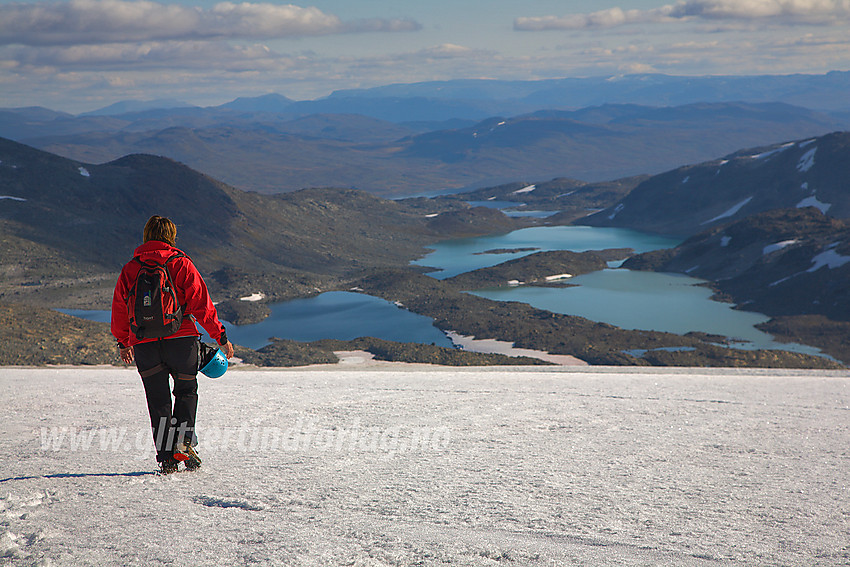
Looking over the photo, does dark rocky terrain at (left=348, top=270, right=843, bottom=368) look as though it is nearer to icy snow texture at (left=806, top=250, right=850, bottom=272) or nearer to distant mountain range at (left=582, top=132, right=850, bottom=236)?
icy snow texture at (left=806, top=250, right=850, bottom=272)

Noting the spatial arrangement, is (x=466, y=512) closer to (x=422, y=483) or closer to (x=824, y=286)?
(x=422, y=483)

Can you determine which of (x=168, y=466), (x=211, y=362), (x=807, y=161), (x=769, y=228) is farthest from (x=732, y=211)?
(x=168, y=466)

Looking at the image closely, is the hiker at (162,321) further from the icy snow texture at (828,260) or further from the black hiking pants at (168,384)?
the icy snow texture at (828,260)

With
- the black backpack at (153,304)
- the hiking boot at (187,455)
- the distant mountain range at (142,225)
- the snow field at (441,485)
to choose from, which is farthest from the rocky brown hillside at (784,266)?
the black backpack at (153,304)

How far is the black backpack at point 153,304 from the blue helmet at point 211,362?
14.3 inches

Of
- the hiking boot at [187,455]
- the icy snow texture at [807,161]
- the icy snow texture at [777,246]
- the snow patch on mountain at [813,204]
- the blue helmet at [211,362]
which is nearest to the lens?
the blue helmet at [211,362]

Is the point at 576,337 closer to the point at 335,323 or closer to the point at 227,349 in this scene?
the point at 335,323

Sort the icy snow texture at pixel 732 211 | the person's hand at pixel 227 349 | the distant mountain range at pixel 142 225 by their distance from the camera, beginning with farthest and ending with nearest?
the icy snow texture at pixel 732 211 < the distant mountain range at pixel 142 225 < the person's hand at pixel 227 349

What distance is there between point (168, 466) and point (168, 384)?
777 millimetres

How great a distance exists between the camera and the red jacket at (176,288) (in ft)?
16.5

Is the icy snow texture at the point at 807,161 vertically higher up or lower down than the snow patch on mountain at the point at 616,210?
higher up

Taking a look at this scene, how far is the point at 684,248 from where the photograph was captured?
272 ft

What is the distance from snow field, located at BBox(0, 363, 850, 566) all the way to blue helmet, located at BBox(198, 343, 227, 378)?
0.92 meters

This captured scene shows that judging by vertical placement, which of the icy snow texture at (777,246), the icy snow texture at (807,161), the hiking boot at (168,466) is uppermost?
the icy snow texture at (807,161)
